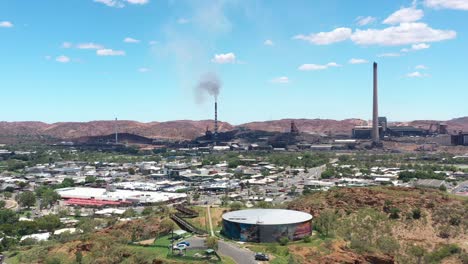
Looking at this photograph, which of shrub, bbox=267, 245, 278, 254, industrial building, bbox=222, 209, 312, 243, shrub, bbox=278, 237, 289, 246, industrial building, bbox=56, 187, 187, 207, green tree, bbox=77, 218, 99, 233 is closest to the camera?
shrub, bbox=267, 245, 278, 254

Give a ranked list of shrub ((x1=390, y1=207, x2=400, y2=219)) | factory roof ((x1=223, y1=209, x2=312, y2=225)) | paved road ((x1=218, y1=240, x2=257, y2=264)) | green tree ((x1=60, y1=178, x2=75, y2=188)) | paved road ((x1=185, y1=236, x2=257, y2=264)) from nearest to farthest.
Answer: paved road ((x1=218, y1=240, x2=257, y2=264))
paved road ((x1=185, y1=236, x2=257, y2=264))
factory roof ((x1=223, y1=209, x2=312, y2=225))
shrub ((x1=390, y1=207, x2=400, y2=219))
green tree ((x1=60, y1=178, x2=75, y2=188))

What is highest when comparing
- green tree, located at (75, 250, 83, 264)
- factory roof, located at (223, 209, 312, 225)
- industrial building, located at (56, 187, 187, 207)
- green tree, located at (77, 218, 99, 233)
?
factory roof, located at (223, 209, 312, 225)

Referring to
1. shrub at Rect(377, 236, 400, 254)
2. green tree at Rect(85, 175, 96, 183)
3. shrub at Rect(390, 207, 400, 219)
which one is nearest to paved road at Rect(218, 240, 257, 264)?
shrub at Rect(377, 236, 400, 254)

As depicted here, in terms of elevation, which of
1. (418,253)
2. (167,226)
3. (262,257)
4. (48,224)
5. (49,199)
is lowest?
(49,199)

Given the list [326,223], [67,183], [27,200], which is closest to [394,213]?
[326,223]

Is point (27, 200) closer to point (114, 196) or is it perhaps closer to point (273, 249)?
point (114, 196)

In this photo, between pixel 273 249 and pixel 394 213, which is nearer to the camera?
pixel 273 249

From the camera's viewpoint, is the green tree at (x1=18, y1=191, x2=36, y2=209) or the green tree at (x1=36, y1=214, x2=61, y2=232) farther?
the green tree at (x1=18, y1=191, x2=36, y2=209)

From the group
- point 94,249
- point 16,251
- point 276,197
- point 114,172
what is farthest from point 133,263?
point 114,172

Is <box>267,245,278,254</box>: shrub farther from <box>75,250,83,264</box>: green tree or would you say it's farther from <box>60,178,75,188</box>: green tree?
<box>60,178,75,188</box>: green tree
